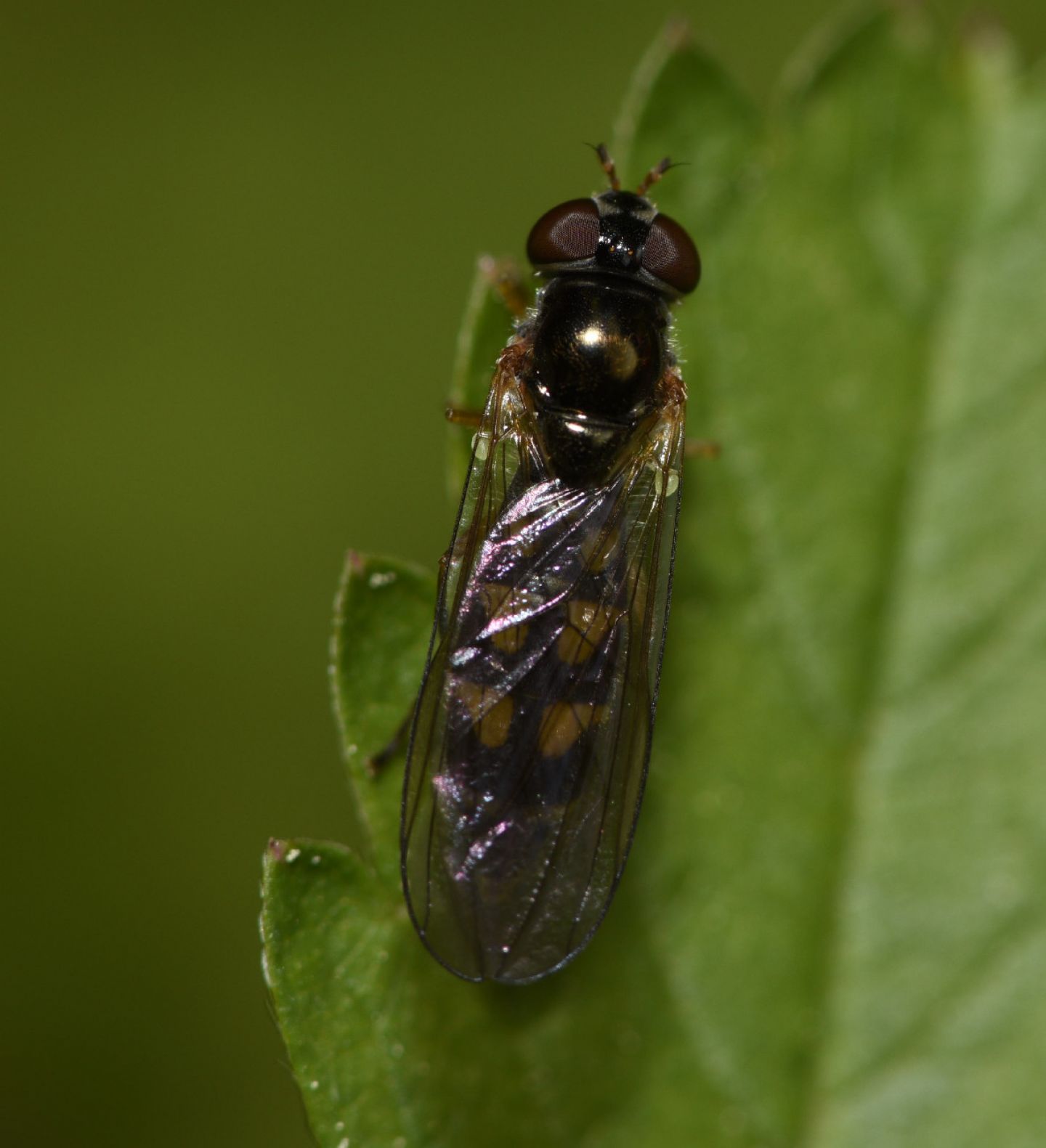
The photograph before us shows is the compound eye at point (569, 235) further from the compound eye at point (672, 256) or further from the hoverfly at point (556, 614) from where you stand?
the compound eye at point (672, 256)

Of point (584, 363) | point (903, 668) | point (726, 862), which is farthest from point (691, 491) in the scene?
point (726, 862)

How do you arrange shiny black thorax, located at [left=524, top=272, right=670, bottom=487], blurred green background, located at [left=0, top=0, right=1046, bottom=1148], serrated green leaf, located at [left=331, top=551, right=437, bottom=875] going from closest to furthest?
1. serrated green leaf, located at [left=331, top=551, right=437, bottom=875]
2. shiny black thorax, located at [left=524, top=272, right=670, bottom=487]
3. blurred green background, located at [left=0, top=0, right=1046, bottom=1148]

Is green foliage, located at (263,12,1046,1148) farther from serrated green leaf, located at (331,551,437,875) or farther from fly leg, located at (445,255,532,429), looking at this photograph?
fly leg, located at (445,255,532,429)

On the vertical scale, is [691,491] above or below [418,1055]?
above

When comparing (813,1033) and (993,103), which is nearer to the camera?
(813,1033)

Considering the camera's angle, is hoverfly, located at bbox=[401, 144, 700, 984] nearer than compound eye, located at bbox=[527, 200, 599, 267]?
Yes

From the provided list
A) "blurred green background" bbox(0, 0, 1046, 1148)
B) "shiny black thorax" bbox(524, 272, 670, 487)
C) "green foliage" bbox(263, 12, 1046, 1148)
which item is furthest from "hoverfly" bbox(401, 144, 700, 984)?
"blurred green background" bbox(0, 0, 1046, 1148)

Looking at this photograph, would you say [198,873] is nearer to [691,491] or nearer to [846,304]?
[691,491]

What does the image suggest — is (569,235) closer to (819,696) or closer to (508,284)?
(508,284)
